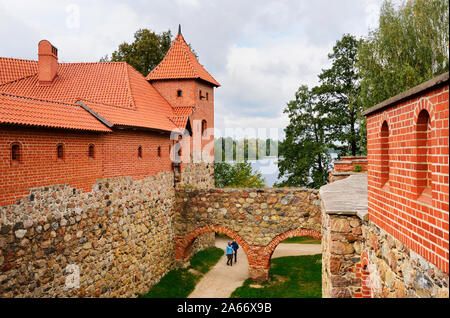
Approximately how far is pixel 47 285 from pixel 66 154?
2.72m

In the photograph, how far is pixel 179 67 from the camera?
17531 mm

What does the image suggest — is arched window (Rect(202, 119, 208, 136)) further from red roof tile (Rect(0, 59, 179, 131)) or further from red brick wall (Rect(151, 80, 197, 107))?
red roof tile (Rect(0, 59, 179, 131))

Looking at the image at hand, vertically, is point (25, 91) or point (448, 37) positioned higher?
point (448, 37)

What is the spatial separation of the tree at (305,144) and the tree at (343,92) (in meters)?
0.55

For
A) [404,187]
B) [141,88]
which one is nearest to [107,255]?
[141,88]

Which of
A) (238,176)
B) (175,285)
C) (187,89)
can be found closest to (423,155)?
(175,285)

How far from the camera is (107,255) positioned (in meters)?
9.84

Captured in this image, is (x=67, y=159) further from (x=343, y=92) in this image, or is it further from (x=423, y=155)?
(x=343, y=92)

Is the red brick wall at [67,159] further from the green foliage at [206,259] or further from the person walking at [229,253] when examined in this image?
the person walking at [229,253]

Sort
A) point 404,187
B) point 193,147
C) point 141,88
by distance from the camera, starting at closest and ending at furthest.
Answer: point 404,187 < point 141,88 < point 193,147

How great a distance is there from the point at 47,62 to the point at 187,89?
6.12 metres

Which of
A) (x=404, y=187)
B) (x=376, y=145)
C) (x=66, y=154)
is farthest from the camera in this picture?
(x=66, y=154)

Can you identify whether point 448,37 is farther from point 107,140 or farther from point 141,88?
point 107,140

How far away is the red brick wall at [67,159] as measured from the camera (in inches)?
265
